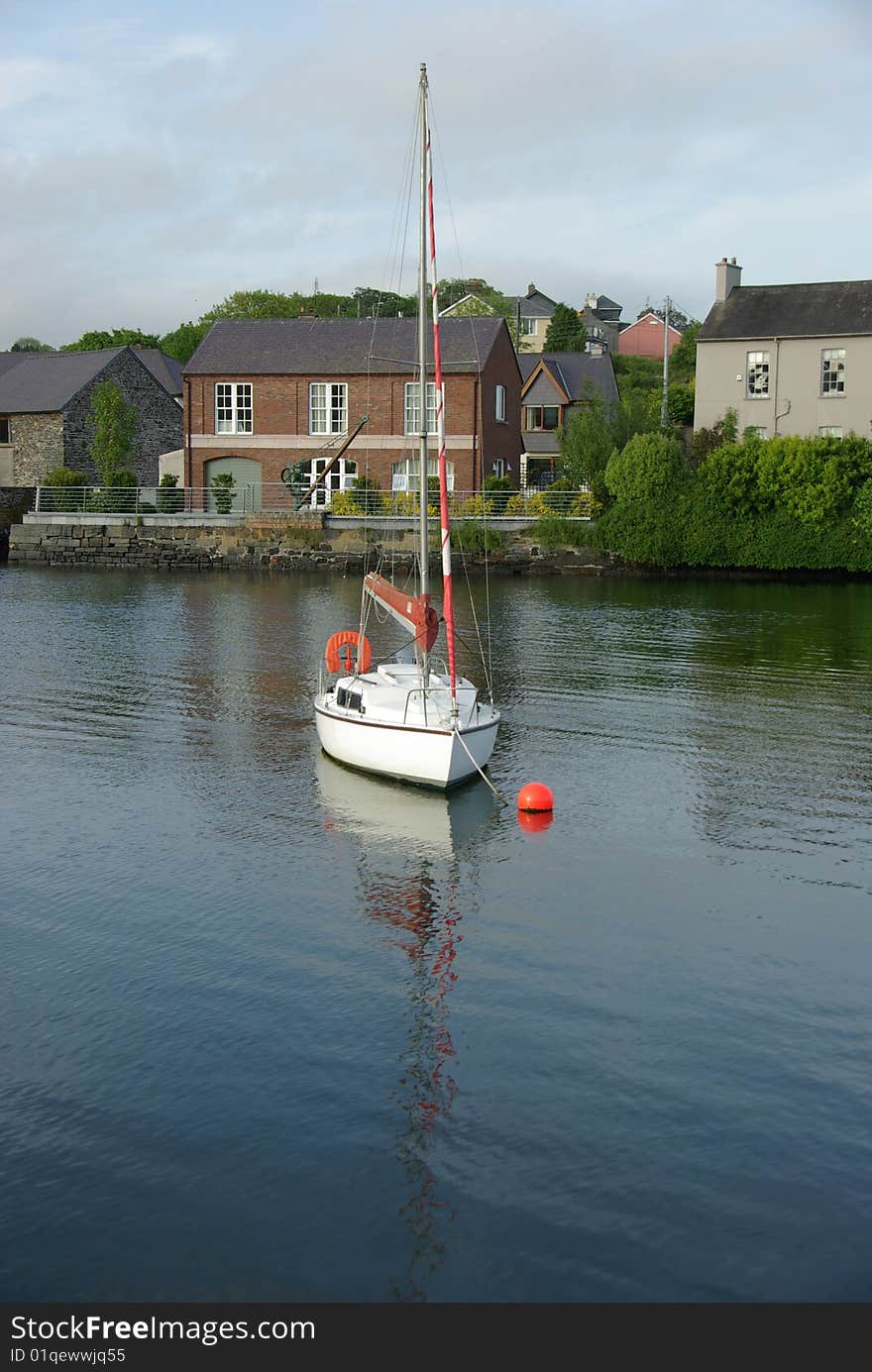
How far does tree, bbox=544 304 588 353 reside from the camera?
11425cm

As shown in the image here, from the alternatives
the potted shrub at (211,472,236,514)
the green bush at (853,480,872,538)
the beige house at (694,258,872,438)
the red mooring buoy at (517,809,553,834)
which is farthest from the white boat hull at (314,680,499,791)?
the potted shrub at (211,472,236,514)

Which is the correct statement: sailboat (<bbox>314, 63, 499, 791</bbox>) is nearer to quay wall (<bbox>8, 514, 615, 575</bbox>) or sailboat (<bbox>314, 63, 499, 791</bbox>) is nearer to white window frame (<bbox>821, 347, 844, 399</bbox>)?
quay wall (<bbox>8, 514, 615, 575</bbox>)

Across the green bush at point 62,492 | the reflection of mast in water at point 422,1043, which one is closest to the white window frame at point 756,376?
the green bush at point 62,492

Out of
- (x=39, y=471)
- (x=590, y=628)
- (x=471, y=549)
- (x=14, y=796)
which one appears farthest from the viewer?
(x=39, y=471)

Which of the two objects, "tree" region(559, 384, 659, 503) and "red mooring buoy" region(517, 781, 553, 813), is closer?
"red mooring buoy" region(517, 781, 553, 813)

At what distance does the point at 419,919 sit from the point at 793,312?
5028 centimetres

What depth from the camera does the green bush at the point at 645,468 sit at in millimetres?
59062

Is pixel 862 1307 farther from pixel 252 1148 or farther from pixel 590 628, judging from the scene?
pixel 590 628

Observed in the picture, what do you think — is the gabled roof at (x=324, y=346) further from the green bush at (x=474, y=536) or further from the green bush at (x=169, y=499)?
the green bush at (x=474, y=536)

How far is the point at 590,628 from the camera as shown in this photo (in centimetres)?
4022

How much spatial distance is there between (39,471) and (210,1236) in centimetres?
7195

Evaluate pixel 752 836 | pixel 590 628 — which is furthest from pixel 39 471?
pixel 752 836

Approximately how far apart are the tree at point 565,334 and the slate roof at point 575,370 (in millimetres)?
22744

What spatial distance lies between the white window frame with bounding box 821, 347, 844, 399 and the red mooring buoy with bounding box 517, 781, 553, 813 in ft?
143
